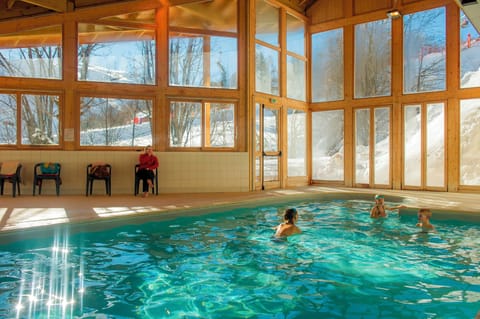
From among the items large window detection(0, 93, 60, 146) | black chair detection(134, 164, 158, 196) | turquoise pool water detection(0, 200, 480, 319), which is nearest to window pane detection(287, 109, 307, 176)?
black chair detection(134, 164, 158, 196)

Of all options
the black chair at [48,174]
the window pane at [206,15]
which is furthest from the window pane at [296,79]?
the black chair at [48,174]

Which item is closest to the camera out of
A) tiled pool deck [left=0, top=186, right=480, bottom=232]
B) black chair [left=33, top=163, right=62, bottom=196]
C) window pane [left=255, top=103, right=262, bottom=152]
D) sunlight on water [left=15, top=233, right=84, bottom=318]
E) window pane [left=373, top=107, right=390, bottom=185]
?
sunlight on water [left=15, top=233, right=84, bottom=318]

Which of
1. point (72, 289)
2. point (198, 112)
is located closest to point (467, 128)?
point (198, 112)

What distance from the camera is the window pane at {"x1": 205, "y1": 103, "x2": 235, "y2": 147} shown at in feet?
28.1

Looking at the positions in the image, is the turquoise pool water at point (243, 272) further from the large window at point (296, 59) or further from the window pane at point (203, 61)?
the large window at point (296, 59)

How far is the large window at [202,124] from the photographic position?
840 centimetres

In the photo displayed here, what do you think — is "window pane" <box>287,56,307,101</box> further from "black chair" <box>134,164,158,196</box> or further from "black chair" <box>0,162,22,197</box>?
"black chair" <box>0,162,22,197</box>

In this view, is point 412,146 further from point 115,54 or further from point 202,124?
point 115,54

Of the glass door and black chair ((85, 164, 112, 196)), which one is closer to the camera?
black chair ((85, 164, 112, 196))

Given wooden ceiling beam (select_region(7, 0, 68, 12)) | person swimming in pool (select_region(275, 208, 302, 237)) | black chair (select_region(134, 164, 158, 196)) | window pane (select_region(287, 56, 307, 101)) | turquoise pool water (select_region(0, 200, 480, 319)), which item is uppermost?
wooden ceiling beam (select_region(7, 0, 68, 12))

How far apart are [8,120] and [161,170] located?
10.3 feet

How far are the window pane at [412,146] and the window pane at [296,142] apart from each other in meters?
2.42

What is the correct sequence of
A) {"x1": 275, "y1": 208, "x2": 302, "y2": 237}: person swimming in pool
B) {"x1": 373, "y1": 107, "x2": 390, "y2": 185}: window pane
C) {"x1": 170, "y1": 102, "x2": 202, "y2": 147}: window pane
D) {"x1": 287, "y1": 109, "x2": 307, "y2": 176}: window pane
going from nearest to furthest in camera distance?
{"x1": 275, "y1": 208, "x2": 302, "y2": 237}: person swimming in pool < {"x1": 170, "y1": 102, "x2": 202, "y2": 147}: window pane < {"x1": 373, "y1": 107, "x2": 390, "y2": 185}: window pane < {"x1": 287, "y1": 109, "x2": 307, "y2": 176}: window pane

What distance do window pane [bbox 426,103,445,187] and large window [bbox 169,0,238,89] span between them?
438cm
